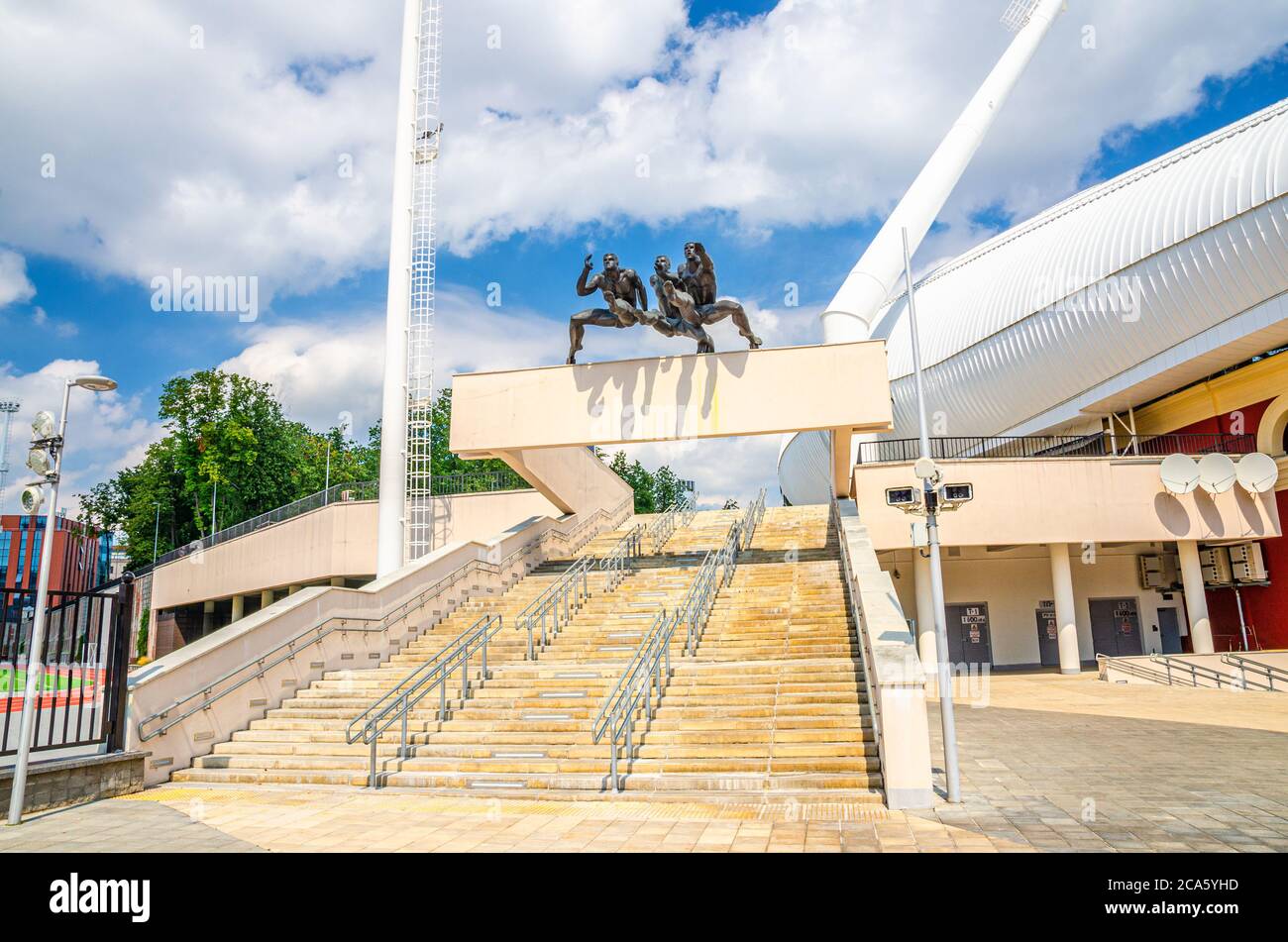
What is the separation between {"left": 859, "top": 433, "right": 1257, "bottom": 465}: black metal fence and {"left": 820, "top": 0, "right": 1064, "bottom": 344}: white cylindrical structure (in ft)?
16.5

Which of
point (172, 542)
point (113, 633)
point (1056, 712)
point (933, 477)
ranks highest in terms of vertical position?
point (172, 542)

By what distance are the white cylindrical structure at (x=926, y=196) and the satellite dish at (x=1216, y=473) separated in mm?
12662

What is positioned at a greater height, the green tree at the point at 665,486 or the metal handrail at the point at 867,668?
the green tree at the point at 665,486

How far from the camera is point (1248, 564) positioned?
23.5 m

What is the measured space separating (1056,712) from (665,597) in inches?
281

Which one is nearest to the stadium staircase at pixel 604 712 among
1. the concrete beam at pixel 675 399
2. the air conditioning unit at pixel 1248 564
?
the concrete beam at pixel 675 399

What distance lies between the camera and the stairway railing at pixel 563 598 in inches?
562

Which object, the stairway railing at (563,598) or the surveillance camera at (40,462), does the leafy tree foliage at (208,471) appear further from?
the surveillance camera at (40,462)

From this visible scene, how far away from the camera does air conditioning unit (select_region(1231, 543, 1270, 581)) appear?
23.4m

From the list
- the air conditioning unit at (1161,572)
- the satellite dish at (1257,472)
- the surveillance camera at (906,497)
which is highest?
the satellite dish at (1257,472)

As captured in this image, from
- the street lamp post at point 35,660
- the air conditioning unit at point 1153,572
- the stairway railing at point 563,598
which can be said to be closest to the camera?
the street lamp post at point 35,660
